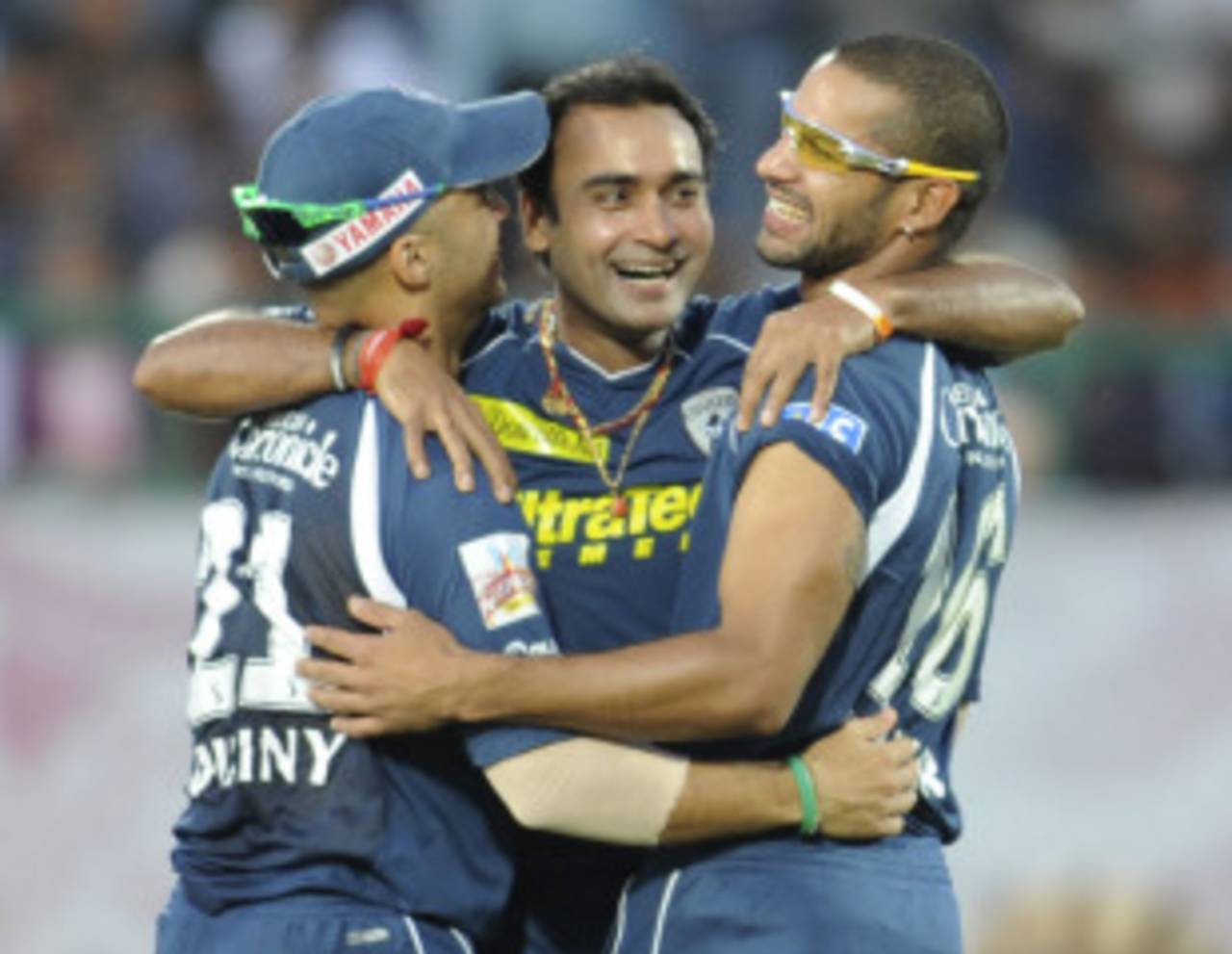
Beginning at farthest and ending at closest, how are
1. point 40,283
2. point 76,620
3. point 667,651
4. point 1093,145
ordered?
1. point 1093,145
2. point 40,283
3. point 76,620
4. point 667,651

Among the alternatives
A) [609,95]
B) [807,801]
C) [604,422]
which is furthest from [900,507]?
[609,95]

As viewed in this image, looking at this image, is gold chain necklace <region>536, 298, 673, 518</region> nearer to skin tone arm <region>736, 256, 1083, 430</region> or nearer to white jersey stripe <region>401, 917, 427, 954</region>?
skin tone arm <region>736, 256, 1083, 430</region>

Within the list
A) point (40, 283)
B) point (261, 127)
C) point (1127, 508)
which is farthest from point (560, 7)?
point (1127, 508)

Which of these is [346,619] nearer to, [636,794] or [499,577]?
[499,577]

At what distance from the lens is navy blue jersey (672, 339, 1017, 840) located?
6.05 metres

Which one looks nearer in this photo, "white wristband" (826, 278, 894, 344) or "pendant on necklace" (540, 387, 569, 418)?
"white wristband" (826, 278, 894, 344)

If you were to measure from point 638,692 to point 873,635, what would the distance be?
1.78 ft

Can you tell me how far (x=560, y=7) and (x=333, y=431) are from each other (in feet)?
22.8

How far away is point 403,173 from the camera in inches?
251

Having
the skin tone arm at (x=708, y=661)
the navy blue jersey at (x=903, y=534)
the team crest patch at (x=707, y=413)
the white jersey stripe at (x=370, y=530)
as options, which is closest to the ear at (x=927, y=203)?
the navy blue jersey at (x=903, y=534)

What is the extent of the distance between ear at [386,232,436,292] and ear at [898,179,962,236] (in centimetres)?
98

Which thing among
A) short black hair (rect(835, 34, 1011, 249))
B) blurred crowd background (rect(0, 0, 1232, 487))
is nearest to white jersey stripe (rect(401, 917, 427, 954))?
short black hair (rect(835, 34, 1011, 249))

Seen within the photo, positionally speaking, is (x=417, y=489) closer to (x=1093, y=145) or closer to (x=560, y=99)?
(x=560, y=99)

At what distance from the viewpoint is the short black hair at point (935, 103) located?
634 centimetres
